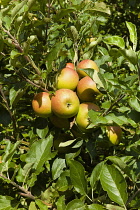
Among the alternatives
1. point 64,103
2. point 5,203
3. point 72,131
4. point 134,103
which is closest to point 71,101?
point 64,103

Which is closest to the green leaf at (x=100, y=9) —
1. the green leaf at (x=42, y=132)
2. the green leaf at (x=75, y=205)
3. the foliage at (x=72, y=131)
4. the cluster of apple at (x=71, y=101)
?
the foliage at (x=72, y=131)

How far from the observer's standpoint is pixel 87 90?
55.4 inches

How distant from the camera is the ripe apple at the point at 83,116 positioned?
4.49 ft

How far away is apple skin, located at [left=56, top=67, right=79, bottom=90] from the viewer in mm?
1414

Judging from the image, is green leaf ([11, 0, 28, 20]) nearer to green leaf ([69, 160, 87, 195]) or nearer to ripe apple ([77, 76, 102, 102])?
ripe apple ([77, 76, 102, 102])

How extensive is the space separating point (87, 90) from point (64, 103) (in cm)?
14

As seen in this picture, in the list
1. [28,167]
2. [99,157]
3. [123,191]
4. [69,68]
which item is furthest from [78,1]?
[123,191]

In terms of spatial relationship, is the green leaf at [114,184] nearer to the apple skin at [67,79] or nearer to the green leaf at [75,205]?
the green leaf at [75,205]

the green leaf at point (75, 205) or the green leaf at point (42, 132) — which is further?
the green leaf at point (42, 132)

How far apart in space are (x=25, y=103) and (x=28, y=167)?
628 millimetres

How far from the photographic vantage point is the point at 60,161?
4.98ft

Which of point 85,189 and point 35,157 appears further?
point 35,157

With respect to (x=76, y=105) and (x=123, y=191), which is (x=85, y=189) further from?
(x=76, y=105)

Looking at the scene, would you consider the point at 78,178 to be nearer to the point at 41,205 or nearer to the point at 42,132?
the point at 41,205
